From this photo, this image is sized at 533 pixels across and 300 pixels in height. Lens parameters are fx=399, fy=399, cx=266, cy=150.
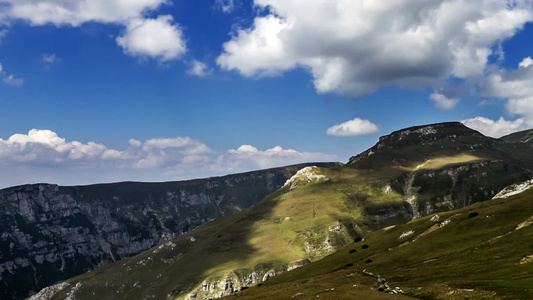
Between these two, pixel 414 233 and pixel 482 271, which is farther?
pixel 414 233

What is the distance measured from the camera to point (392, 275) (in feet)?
297

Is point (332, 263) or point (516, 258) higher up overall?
point (516, 258)

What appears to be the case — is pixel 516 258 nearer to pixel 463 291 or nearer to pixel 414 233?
pixel 463 291

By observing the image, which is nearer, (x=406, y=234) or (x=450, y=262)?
(x=450, y=262)

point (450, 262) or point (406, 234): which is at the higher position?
point (450, 262)

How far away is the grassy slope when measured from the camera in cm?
6002

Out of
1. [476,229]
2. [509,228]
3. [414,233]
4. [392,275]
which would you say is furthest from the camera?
[414,233]

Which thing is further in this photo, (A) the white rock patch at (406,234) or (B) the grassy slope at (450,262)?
(A) the white rock patch at (406,234)

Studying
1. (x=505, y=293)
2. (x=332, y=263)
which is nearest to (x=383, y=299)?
(x=505, y=293)

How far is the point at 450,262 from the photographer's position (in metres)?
91.0

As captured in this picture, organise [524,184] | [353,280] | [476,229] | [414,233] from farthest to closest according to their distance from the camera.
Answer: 1. [524,184]
2. [414,233]
3. [476,229]
4. [353,280]

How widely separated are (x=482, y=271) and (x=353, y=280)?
970 inches

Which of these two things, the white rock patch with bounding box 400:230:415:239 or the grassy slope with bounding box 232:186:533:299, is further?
the white rock patch with bounding box 400:230:415:239

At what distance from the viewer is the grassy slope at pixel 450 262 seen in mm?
60022
